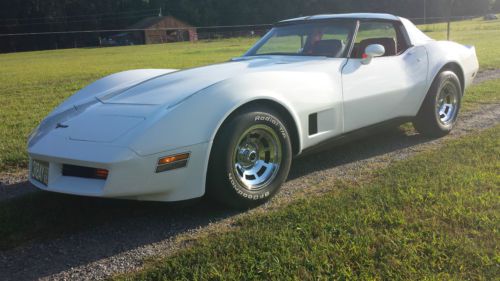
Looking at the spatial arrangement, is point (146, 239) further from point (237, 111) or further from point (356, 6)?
point (356, 6)

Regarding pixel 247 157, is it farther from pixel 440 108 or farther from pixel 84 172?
pixel 440 108

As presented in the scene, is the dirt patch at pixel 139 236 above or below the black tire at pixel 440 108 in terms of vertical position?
below

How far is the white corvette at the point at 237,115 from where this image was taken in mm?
2889

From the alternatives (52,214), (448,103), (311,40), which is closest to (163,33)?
(448,103)

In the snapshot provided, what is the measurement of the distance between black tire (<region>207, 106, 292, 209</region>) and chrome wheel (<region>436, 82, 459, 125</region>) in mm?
2523

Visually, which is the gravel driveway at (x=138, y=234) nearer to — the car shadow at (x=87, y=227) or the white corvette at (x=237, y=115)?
the car shadow at (x=87, y=227)

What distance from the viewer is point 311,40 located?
450cm

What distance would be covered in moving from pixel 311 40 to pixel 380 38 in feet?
2.61

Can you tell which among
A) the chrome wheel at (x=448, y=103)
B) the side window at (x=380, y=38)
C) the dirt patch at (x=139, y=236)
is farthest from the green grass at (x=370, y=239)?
the chrome wheel at (x=448, y=103)

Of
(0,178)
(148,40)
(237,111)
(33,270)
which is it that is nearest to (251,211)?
(237,111)

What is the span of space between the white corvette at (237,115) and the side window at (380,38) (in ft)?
0.04

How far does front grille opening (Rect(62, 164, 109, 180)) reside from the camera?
2836mm

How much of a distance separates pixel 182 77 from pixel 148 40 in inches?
2417

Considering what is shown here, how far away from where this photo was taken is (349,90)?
401cm
